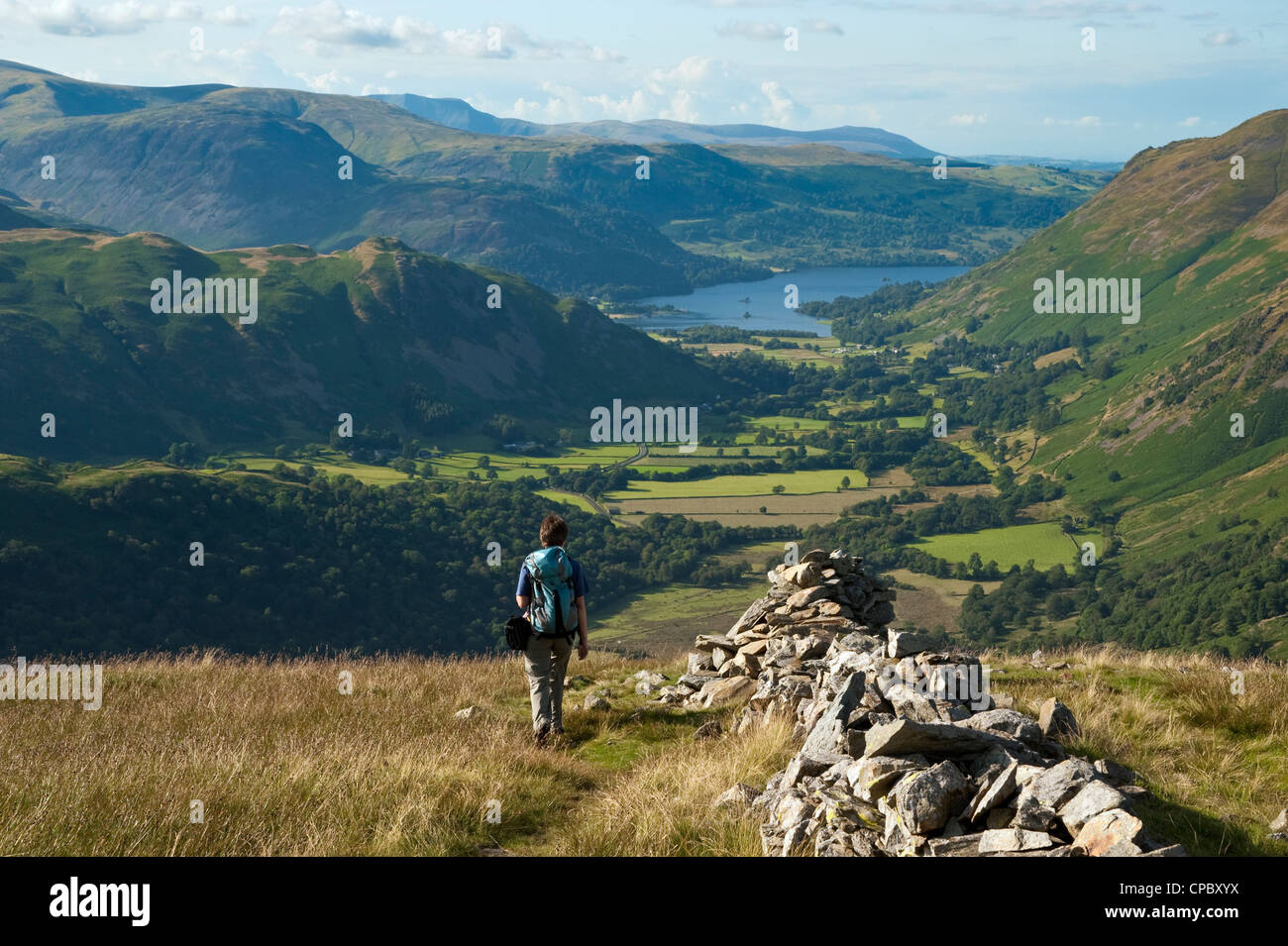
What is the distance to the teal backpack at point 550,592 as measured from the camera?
526 inches

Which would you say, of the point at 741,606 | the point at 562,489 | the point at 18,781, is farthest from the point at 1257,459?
the point at 18,781

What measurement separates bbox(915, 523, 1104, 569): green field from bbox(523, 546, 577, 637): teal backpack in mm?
145274

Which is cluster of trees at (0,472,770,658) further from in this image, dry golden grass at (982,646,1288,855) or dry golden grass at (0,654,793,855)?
dry golden grass at (982,646,1288,855)

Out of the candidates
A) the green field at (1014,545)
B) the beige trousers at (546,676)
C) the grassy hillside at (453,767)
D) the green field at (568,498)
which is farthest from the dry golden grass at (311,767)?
the green field at (568,498)

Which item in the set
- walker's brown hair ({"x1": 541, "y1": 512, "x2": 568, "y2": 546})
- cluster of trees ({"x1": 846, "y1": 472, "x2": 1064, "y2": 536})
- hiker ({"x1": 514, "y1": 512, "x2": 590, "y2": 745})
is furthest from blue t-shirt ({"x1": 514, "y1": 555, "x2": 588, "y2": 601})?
cluster of trees ({"x1": 846, "y1": 472, "x2": 1064, "y2": 536})

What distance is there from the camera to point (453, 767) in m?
11.1

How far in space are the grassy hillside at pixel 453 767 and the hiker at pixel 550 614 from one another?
60cm

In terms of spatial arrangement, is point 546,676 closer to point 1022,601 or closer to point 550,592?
point 550,592

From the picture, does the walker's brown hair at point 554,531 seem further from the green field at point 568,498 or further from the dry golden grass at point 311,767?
the green field at point 568,498

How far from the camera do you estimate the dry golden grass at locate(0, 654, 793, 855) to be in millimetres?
8961

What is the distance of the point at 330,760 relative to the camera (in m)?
11.0

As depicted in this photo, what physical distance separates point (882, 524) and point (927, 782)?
162 meters

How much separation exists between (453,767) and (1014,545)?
522 feet

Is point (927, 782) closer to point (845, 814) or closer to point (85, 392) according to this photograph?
point (845, 814)
